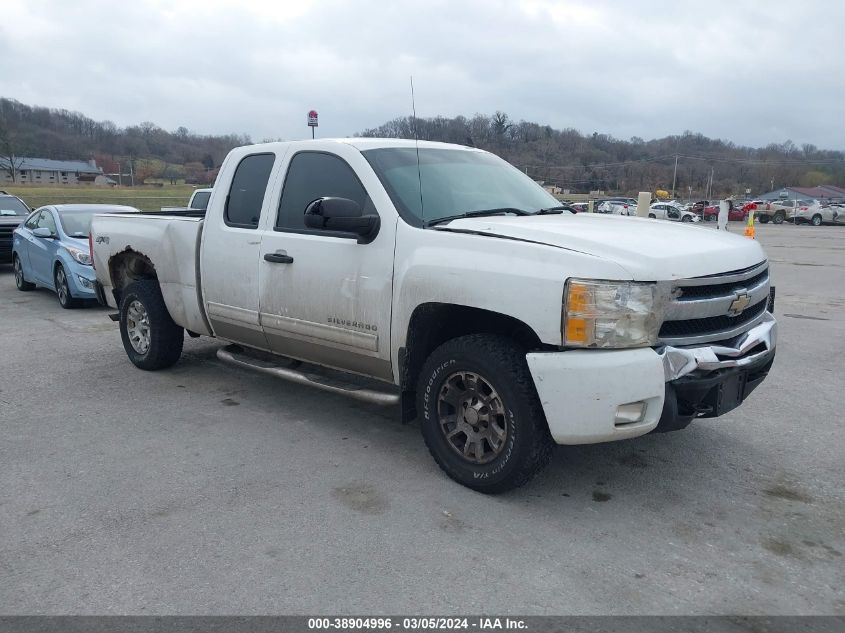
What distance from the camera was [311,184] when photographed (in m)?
4.82

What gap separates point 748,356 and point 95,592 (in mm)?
3368

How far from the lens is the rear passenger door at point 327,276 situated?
14.0 ft

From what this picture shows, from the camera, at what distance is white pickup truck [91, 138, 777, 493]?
11.1ft

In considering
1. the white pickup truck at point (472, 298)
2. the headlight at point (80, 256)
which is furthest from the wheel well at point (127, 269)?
the headlight at point (80, 256)

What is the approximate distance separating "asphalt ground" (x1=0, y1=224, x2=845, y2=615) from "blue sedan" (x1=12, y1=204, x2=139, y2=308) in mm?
4618

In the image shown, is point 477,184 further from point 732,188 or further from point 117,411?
point 732,188

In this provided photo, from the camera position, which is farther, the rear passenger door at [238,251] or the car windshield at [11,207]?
the car windshield at [11,207]

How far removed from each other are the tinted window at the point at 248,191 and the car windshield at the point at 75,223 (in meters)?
6.36

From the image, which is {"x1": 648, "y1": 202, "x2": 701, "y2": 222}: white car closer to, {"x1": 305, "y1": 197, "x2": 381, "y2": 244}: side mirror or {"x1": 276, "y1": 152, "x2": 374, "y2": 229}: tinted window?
{"x1": 276, "y1": 152, "x2": 374, "y2": 229}: tinted window

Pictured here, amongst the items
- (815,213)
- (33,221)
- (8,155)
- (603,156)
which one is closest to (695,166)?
(603,156)

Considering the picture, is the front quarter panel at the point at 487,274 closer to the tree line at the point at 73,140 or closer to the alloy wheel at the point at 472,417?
the alloy wheel at the point at 472,417

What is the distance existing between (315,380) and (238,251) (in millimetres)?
1171

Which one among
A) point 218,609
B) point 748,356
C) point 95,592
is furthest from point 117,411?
point 748,356

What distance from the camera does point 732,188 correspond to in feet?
333
